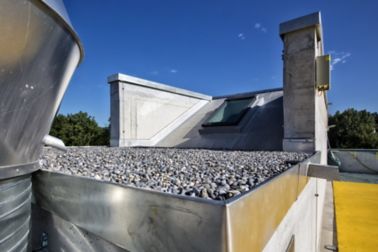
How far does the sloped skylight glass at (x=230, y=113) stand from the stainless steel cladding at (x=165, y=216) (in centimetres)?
469

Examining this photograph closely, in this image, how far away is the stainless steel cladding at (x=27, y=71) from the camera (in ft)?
3.15

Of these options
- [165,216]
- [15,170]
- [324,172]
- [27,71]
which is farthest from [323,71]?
[15,170]

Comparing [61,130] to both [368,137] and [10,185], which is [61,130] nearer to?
[10,185]

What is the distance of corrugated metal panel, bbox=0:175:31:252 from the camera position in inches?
51.2

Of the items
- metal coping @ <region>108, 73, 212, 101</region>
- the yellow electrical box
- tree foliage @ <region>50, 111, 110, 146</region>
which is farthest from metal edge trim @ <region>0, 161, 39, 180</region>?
tree foliage @ <region>50, 111, 110, 146</region>

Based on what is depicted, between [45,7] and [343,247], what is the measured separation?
5383 mm

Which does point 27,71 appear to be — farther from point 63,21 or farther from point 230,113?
point 230,113

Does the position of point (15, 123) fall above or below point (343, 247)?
above

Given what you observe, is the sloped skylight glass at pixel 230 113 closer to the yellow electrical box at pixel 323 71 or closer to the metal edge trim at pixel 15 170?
the yellow electrical box at pixel 323 71

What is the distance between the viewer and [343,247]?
389 centimetres

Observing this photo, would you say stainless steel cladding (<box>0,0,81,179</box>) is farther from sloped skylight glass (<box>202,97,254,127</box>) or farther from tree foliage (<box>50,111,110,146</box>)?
tree foliage (<box>50,111,110,146</box>)

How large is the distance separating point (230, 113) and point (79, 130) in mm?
10960

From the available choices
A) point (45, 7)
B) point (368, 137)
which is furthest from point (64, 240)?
point (368, 137)

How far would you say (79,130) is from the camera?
45.0 ft
